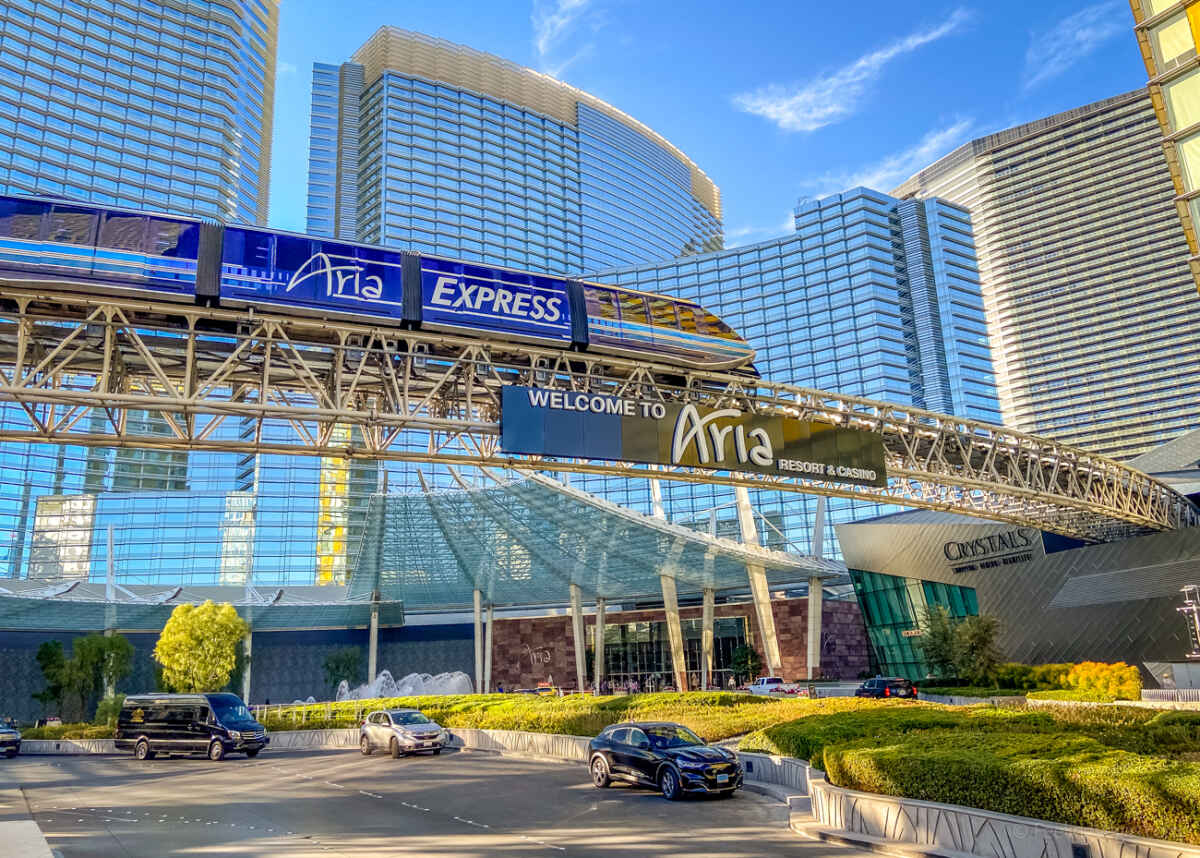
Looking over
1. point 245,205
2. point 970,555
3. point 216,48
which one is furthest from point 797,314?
point 216,48

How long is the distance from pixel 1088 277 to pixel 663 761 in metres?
178

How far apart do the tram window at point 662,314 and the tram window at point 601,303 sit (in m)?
1.12

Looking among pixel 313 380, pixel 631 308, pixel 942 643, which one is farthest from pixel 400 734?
pixel 942 643

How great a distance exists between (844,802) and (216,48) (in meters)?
140

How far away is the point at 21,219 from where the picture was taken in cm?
1812

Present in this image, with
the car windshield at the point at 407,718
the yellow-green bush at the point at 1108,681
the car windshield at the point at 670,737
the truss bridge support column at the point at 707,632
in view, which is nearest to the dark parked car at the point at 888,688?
the yellow-green bush at the point at 1108,681

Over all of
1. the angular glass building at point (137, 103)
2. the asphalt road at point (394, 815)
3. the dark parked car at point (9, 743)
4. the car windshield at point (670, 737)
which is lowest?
the dark parked car at point (9, 743)

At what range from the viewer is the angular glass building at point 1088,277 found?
157625 millimetres

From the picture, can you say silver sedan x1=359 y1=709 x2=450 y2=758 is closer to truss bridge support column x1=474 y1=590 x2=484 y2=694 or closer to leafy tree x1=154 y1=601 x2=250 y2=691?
leafy tree x1=154 y1=601 x2=250 y2=691

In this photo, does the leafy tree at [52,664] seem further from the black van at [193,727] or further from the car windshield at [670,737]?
the car windshield at [670,737]

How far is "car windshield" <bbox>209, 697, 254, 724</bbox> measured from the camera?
2856 cm

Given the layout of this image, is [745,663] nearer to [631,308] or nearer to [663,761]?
[631,308]

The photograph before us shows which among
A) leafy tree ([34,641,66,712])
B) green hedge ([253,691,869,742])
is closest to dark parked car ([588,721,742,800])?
green hedge ([253,691,869,742])

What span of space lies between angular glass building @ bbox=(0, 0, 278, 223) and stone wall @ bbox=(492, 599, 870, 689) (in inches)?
2758
